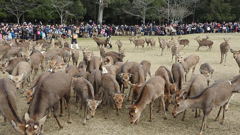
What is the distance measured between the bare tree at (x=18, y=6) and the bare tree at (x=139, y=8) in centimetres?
1409

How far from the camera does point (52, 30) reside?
33406mm

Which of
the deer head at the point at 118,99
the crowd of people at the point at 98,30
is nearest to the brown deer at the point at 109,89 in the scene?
the deer head at the point at 118,99

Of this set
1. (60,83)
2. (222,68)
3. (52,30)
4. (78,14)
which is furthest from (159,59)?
(78,14)

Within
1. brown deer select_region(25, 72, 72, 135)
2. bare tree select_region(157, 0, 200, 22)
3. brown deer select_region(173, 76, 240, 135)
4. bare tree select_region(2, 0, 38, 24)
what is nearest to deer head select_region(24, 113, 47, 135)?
brown deer select_region(25, 72, 72, 135)

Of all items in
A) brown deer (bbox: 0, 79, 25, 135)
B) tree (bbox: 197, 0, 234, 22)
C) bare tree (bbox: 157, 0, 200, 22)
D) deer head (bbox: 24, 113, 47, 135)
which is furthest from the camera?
tree (bbox: 197, 0, 234, 22)

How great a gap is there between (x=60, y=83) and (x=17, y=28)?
25.3m

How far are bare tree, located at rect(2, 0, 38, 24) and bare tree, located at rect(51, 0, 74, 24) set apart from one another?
3081mm

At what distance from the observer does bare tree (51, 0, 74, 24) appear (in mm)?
42562

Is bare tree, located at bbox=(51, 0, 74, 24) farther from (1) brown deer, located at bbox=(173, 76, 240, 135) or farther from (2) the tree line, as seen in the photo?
(1) brown deer, located at bbox=(173, 76, 240, 135)

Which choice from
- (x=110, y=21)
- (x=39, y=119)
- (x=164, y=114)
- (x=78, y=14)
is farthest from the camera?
(x=110, y=21)

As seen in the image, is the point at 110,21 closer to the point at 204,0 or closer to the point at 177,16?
the point at 177,16

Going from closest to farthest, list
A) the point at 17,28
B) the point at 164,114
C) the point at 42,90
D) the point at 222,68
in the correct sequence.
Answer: the point at 42,90
the point at 164,114
the point at 222,68
the point at 17,28

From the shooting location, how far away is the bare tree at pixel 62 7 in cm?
4256

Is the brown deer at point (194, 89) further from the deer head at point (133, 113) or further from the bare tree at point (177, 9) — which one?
the bare tree at point (177, 9)
